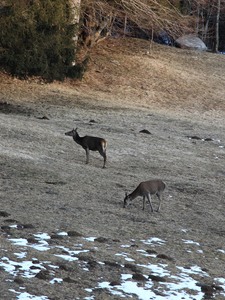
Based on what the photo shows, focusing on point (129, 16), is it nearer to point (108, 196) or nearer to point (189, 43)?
point (189, 43)

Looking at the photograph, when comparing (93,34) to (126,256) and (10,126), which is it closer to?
(10,126)

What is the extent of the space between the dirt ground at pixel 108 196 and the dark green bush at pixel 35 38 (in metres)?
1.18

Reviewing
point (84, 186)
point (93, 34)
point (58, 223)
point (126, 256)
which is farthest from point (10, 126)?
point (93, 34)

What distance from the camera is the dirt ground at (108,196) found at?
34.0ft

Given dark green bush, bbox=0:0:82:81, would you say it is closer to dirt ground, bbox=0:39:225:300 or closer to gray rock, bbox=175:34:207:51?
dirt ground, bbox=0:39:225:300

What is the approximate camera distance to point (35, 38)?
31.8 m

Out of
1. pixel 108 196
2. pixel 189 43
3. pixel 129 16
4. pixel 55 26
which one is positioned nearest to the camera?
pixel 108 196

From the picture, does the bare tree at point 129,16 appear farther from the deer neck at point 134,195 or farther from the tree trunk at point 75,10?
the deer neck at point 134,195

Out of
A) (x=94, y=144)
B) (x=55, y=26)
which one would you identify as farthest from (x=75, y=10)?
(x=94, y=144)

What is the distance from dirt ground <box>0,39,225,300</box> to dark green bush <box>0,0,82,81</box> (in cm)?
118

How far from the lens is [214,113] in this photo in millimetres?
33750

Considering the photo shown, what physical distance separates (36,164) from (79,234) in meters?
5.86

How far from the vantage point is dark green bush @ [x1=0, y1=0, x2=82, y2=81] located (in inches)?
1236

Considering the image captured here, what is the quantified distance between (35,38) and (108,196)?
17139 millimetres
